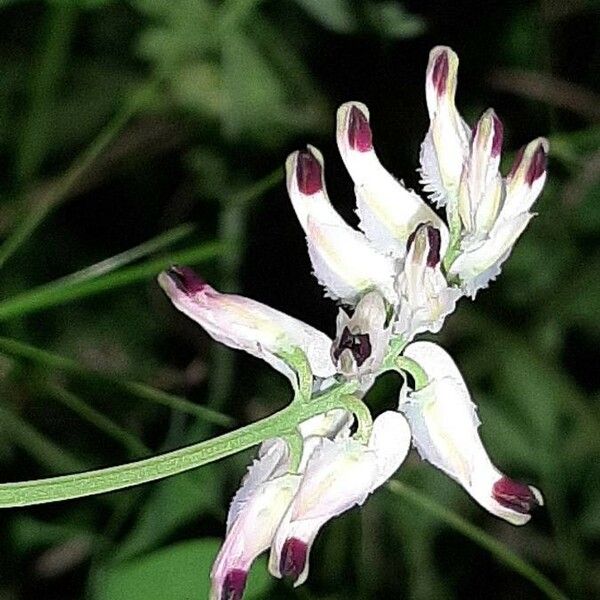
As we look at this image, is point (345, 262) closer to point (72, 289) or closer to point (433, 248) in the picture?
point (433, 248)

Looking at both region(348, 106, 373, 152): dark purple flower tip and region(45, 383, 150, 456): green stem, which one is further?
region(45, 383, 150, 456): green stem

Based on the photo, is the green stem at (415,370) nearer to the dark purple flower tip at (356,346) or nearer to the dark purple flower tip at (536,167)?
the dark purple flower tip at (356,346)

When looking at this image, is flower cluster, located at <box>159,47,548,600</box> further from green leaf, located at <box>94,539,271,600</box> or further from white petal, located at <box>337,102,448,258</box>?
green leaf, located at <box>94,539,271,600</box>

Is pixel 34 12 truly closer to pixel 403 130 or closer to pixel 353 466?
pixel 403 130

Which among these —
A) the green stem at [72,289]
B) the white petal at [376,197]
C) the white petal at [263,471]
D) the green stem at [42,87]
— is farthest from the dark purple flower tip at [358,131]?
the green stem at [42,87]

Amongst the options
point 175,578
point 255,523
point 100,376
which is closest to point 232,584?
point 255,523

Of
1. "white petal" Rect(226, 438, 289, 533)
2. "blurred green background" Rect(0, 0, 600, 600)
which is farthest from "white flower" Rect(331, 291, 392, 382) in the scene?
"blurred green background" Rect(0, 0, 600, 600)

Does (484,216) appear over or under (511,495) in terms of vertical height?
over

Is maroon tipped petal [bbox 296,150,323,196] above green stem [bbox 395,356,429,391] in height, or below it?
above
